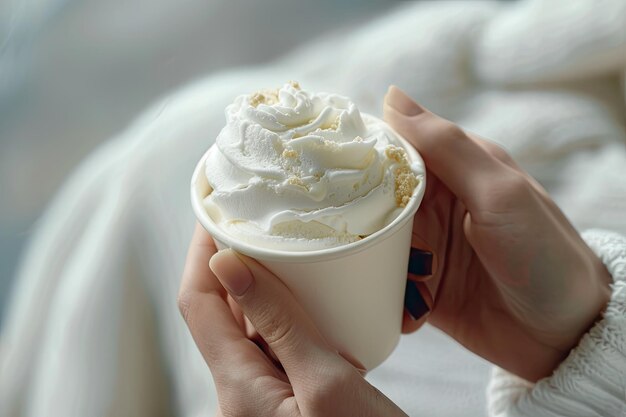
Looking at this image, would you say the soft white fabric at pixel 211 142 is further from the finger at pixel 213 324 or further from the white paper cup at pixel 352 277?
the white paper cup at pixel 352 277

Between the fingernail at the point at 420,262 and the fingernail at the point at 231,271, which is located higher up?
the fingernail at the point at 231,271

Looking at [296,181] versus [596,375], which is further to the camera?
[596,375]

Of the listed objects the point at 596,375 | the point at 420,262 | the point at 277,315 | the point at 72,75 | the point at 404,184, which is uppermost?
the point at 72,75

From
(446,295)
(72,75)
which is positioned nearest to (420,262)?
(446,295)

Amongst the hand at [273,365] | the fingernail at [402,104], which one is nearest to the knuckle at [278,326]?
the hand at [273,365]

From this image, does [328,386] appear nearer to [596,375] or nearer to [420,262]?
[420,262]

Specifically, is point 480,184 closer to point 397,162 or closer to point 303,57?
point 397,162

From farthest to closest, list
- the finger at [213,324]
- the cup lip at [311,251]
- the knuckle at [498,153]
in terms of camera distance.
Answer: the knuckle at [498,153] → the finger at [213,324] → the cup lip at [311,251]

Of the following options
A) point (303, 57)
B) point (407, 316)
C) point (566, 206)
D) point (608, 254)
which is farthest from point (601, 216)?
point (303, 57)
